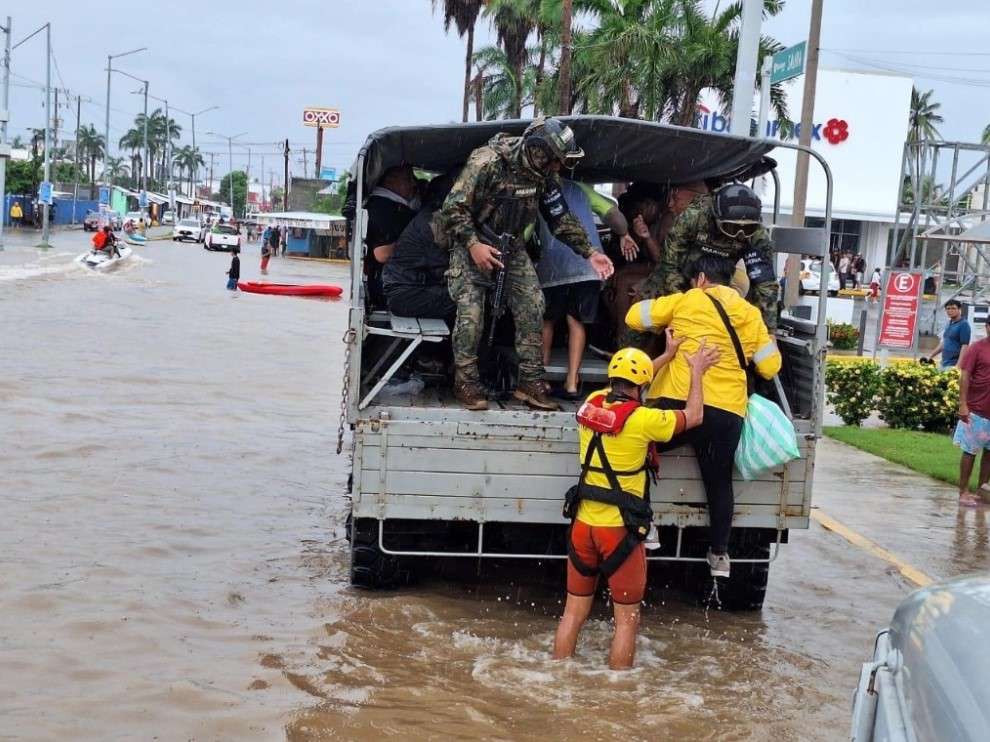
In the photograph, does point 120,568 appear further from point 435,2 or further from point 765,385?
point 435,2

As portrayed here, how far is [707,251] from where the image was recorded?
674cm

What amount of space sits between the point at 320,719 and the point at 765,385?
3.15 metres

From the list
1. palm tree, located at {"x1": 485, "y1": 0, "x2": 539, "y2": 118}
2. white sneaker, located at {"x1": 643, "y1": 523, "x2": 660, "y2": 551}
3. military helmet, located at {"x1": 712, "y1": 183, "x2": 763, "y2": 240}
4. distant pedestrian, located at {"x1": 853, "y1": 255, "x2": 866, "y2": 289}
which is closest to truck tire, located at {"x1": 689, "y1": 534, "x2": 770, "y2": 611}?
white sneaker, located at {"x1": 643, "y1": 523, "x2": 660, "y2": 551}

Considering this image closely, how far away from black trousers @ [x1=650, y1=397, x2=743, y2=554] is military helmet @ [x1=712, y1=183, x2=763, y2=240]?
996mm

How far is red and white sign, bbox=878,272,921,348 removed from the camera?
63.8 ft

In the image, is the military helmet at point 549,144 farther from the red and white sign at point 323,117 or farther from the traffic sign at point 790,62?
the red and white sign at point 323,117

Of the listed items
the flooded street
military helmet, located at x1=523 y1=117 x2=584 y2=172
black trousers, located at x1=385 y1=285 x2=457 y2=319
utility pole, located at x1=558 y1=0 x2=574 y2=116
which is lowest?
the flooded street

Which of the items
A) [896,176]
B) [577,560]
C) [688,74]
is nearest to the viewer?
[577,560]

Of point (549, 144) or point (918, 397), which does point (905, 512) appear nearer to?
point (918, 397)

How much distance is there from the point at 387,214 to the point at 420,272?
602 mm

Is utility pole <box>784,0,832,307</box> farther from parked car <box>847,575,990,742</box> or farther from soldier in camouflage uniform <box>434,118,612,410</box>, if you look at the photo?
parked car <box>847,575,990,742</box>

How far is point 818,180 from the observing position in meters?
44.5

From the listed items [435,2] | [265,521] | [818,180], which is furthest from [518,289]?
[435,2]

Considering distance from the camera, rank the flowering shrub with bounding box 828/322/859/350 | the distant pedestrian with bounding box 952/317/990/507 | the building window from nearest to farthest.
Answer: the distant pedestrian with bounding box 952/317/990/507
the flowering shrub with bounding box 828/322/859/350
the building window
